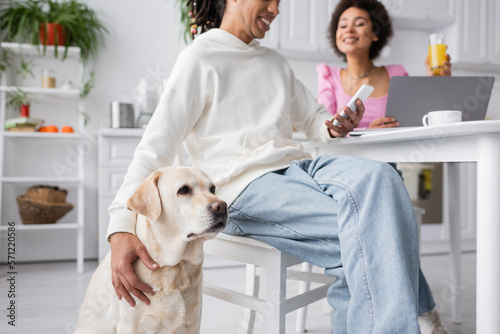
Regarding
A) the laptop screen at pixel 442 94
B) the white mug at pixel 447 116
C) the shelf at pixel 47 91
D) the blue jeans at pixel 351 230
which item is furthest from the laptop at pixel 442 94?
the shelf at pixel 47 91

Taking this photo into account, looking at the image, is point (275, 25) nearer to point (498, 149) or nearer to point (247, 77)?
point (247, 77)

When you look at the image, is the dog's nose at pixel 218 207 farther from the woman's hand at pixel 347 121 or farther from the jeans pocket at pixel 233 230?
the woman's hand at pixel 347 121

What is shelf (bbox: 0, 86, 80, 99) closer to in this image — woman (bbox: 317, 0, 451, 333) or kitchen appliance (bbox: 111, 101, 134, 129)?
kitchen appliance (bbox: 111, 101, 134, 129)

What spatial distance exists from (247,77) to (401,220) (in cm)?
Result: 63

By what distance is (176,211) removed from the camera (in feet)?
2.96

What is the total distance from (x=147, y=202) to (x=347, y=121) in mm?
659

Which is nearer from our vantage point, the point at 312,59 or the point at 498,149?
the point at 498,149

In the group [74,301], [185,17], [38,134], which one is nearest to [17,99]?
[38,134]

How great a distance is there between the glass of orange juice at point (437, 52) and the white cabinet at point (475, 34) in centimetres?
229

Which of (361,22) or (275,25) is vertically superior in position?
(275,25)

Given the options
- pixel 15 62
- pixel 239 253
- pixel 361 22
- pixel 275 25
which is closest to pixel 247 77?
pixel 239 253

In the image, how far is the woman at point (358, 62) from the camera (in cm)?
207

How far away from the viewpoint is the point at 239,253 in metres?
1.10

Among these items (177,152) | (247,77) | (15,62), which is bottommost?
(177,152)
